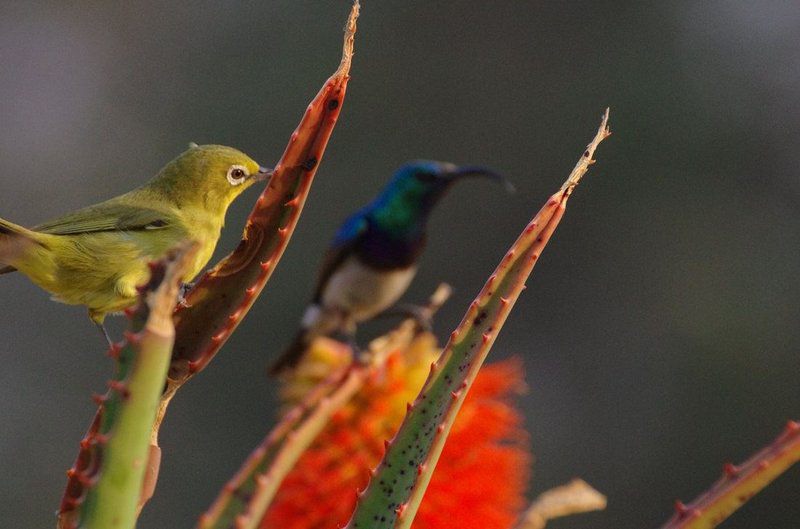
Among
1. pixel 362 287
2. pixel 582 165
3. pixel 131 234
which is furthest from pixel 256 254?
pixel 362 287

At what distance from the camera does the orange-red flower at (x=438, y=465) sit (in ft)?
5.89

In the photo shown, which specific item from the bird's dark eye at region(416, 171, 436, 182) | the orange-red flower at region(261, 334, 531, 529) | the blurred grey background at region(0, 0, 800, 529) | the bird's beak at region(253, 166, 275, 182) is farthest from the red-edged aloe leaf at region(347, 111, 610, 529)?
the blurred grey background at region(0, 0, 800, 529)

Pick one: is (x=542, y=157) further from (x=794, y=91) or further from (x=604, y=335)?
(x=794, y=91)

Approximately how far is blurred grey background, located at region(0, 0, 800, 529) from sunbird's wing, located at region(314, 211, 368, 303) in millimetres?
3517

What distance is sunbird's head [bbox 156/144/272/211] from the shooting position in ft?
6.49

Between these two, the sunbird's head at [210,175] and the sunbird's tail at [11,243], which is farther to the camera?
the sunbird's head at [210,175]

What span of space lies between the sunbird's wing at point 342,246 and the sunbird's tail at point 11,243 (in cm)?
263

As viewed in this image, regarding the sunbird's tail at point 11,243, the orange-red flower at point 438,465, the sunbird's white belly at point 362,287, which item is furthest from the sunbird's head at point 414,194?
the sunbird's tail at point 11,243

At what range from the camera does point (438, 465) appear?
1864 mm

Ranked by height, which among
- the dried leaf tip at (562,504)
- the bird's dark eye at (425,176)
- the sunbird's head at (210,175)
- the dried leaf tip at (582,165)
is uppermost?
the bird's dark eye at (425,176)

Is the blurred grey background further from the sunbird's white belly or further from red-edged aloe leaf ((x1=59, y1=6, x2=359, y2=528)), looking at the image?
red-edged aloe leaf ((x1=59, y1=6, x2=359, y2=528))

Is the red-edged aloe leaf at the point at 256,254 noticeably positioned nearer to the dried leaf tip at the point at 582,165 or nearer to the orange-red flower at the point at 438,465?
the dried leaf tip at the point at 582,165

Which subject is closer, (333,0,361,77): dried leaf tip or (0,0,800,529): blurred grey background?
(333,0,361,77): dried leaf tip

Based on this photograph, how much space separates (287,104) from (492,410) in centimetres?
783
